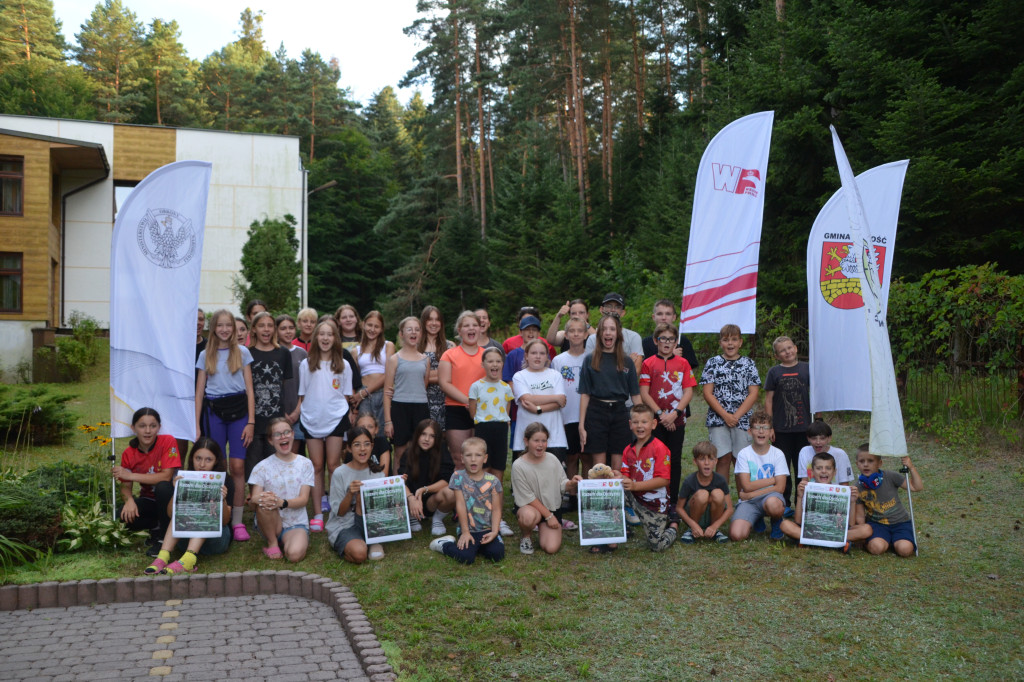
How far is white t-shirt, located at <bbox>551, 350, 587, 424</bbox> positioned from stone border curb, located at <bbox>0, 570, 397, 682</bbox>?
2715mm

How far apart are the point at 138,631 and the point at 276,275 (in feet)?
67.2

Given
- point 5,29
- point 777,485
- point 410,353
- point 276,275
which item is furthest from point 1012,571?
point 5,29

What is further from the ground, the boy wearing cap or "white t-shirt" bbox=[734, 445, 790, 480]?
the boy wearing cap

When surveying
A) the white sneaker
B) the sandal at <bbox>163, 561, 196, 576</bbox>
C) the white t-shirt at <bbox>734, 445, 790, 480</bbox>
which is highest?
the white t-shirt at <bbox>734, 445, 790, 480</bbox>

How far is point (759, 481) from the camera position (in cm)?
700

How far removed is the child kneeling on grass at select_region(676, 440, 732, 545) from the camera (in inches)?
272

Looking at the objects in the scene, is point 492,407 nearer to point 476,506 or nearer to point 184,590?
point 476,506

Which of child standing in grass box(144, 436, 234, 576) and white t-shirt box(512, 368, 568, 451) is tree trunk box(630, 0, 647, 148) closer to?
white t-shirt box(512, 368, 568, 451)

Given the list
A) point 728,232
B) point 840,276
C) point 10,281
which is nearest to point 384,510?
point 728,232

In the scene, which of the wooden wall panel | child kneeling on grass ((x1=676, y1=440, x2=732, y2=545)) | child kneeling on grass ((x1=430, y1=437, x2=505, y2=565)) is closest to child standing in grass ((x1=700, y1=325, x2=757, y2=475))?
child kneeling on grass ((x1=676, y1=440, x2=732, y2=545))

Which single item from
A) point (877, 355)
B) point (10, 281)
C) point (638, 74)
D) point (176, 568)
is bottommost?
point (176, 568)

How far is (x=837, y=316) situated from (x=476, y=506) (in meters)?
3.57

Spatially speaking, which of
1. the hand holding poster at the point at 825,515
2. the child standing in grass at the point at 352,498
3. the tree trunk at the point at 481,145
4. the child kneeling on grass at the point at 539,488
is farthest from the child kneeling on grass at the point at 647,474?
the tree trunk at the point at 481,145

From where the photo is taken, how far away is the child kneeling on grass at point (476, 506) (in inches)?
254
